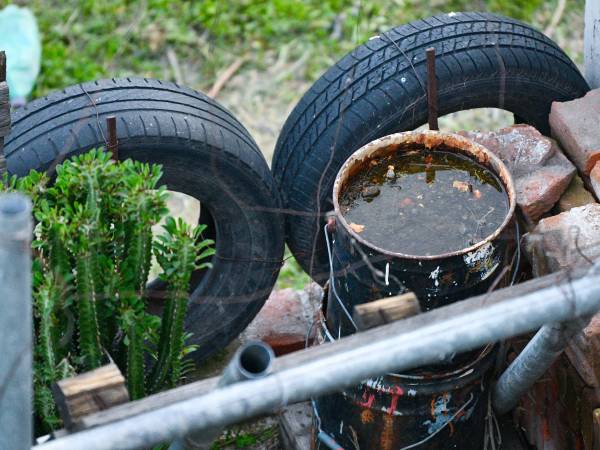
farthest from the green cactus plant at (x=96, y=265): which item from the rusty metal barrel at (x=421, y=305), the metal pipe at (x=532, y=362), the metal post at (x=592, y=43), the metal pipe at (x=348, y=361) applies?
the metal post at (x=592, y=43)

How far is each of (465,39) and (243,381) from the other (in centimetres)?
253

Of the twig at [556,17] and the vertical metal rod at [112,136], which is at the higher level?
the vertical metal rod at [112,136]

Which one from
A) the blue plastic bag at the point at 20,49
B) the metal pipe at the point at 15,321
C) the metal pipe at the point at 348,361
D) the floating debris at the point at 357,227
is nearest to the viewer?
the metal pipe at the point at 15,321

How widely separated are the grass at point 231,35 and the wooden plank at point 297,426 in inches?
114

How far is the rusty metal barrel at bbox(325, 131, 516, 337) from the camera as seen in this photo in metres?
2.96

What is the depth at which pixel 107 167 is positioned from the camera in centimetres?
297

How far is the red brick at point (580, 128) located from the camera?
12.7 feet

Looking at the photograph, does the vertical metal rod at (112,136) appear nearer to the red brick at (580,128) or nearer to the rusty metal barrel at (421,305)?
the rusty metal barrel at (421,305)

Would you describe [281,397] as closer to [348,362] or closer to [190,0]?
[348,362]

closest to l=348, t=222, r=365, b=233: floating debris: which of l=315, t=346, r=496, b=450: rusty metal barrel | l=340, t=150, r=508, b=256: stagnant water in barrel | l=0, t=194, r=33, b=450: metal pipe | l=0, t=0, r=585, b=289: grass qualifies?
l=340, t=150, r=508, b=256: stagnant water in barrel

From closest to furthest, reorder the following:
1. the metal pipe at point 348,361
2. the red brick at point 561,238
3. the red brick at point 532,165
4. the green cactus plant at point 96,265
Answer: the metal pipe at point 348,361 → the green cactus plant at point 96,265 → the red brick at point 561,238 → the red brick at point 532,165

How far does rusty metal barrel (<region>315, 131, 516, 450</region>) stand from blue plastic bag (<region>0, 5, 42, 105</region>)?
3.53m

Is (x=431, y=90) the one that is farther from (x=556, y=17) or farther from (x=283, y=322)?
(x=556, y=17)

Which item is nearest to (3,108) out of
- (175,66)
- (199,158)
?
(199,158)
